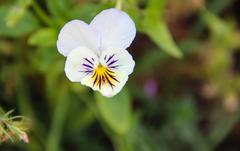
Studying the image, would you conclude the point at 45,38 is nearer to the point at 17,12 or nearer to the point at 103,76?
the point at 17,12

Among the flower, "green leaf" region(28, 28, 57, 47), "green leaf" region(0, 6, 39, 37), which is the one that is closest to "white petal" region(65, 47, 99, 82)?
the flower

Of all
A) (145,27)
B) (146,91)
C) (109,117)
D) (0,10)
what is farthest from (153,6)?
(146,91)

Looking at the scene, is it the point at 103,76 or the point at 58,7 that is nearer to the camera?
the point at 103,76

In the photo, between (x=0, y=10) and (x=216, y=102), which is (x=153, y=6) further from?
(x=216, y=102)

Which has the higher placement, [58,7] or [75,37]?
[58,7]

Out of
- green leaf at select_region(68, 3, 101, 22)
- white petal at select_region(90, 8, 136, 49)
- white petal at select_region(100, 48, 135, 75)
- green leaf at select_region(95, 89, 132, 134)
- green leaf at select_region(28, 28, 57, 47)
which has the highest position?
green leaf at select_region(68, 3, 101, 22)

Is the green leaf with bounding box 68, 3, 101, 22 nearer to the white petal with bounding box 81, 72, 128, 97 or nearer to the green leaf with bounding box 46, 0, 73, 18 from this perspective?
the green leaf with bounding box 46, 0, 73, 18

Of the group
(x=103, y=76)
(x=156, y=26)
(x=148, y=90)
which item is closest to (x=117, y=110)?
(x=156, y=26)
